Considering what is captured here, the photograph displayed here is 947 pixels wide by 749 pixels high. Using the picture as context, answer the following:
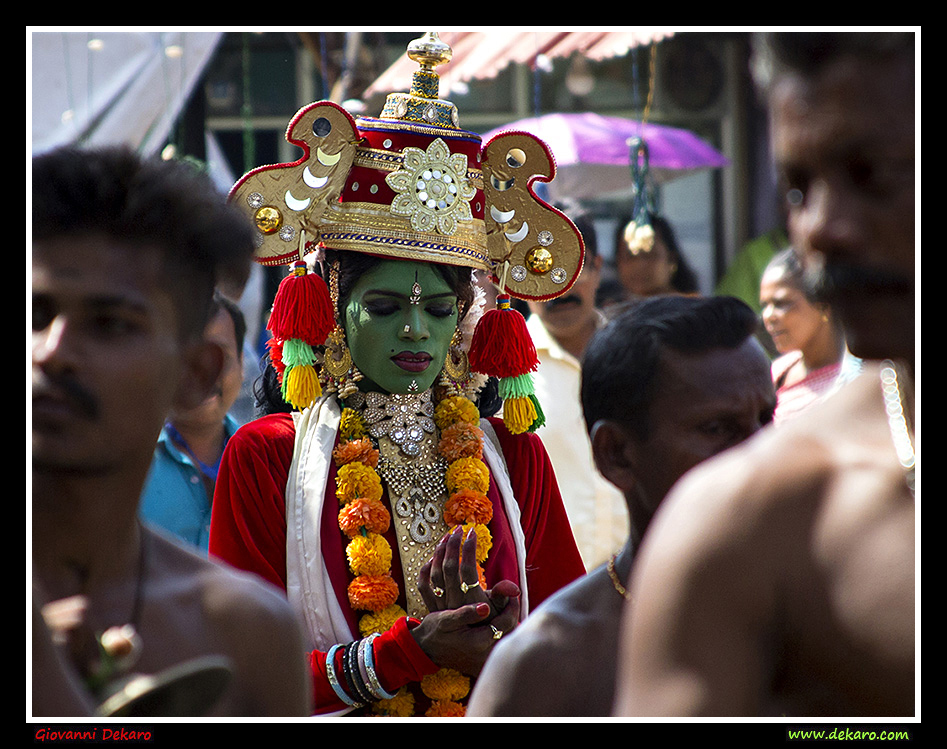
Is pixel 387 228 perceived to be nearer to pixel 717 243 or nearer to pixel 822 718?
pixel 822 718

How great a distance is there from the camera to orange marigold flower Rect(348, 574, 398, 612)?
2.84m

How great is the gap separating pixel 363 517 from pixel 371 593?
0.19 meters

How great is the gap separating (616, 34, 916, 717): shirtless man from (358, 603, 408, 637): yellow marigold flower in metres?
1.53

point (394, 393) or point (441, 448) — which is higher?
point (394, 393)

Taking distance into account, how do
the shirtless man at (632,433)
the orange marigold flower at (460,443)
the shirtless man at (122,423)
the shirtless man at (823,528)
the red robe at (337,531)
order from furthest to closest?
the orange marigold flower at (460,443), the red robe at (337,531), the shirtless man at (632,433), the shirtless man at (122,423), the shirtless man at (823,528)

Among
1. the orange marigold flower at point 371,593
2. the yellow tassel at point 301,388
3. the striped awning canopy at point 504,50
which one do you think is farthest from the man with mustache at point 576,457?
the orange marigold flower at point 371,593

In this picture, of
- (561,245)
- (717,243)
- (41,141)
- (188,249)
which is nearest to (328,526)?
(561,245)

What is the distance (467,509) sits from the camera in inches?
118

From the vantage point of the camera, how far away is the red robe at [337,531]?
275 cm

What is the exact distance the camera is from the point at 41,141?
495cm

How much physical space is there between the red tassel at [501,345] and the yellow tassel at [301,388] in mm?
467

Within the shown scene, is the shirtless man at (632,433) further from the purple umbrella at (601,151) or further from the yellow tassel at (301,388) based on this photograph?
the purple umbrella at (601,151)

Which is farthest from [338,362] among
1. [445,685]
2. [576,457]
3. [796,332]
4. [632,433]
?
[796,332]

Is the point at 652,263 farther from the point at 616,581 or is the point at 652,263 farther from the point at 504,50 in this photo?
the point at 616,581
